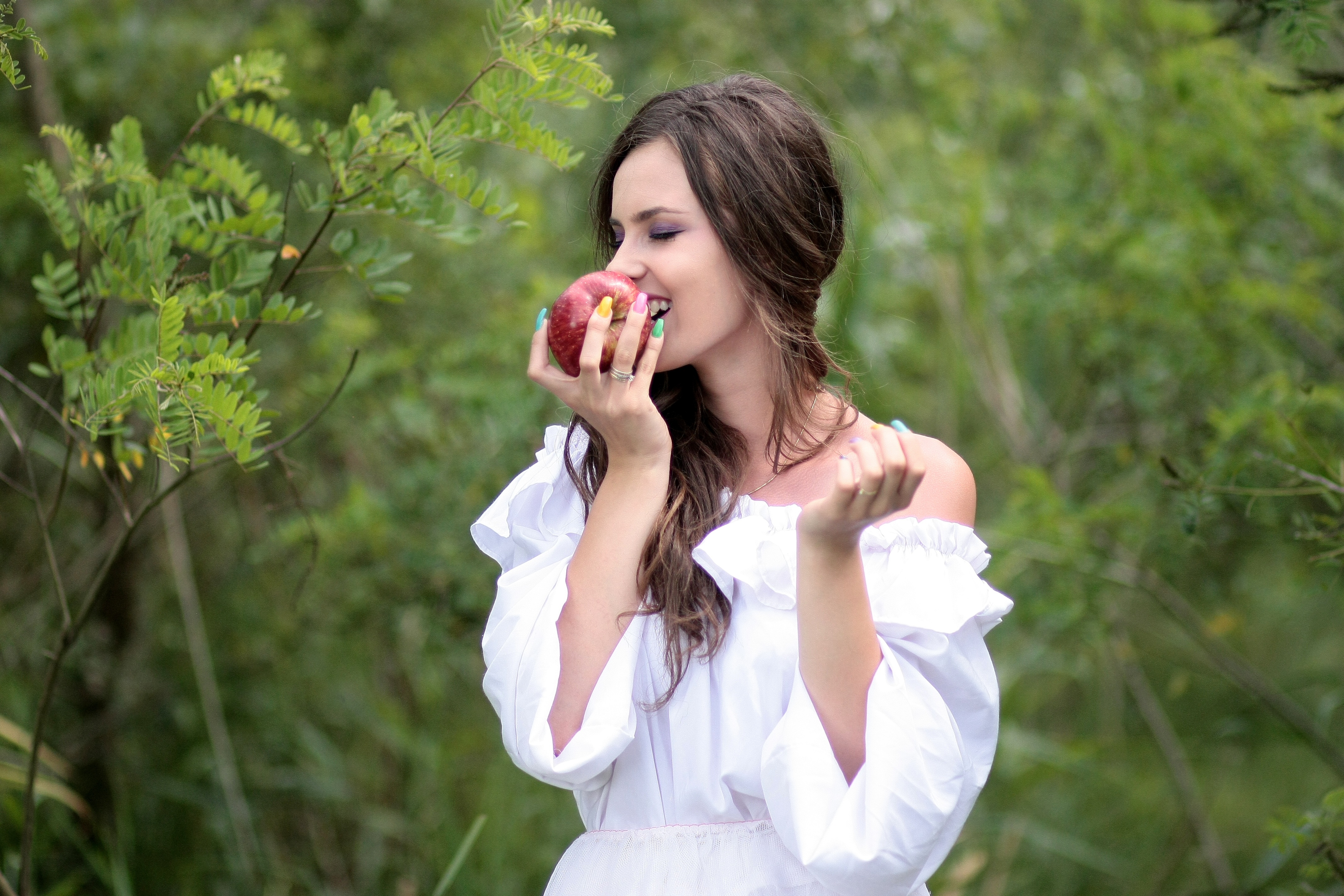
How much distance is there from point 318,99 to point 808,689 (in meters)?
2.53

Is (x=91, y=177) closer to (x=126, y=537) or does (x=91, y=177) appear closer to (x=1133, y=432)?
(x=126, y=537)

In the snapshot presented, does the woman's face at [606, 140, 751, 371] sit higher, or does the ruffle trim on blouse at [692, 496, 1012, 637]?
the woman's face at [606, 140, 751, 371]

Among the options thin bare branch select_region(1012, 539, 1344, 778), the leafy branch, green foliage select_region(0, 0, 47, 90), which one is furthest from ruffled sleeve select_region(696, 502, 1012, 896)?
thin bare branch select_region(1012, 539, 1344, 778)

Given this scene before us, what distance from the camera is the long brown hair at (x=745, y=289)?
151 centimetres

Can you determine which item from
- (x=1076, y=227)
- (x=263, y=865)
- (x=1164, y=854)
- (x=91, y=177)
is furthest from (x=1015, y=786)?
(x=91, y=177)

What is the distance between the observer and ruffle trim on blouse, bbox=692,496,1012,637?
137 cm

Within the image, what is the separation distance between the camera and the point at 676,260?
60.1 inches

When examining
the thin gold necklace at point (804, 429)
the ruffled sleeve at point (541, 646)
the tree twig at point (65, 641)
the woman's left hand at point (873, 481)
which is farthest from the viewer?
the thin gold necklace at point (804, 429)

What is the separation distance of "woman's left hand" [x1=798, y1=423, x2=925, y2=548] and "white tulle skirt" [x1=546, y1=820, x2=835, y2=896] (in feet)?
1.55

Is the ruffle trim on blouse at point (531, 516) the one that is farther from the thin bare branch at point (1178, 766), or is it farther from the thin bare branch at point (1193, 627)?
Answer: the thin bare branch at point (1178, 766)

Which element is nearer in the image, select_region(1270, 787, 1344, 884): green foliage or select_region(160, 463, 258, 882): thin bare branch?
select_region(1270, 787, 1344, 884): green foliage

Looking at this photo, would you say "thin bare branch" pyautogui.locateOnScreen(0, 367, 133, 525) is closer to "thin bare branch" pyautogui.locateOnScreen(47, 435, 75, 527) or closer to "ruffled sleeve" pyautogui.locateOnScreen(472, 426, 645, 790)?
"thin bare branch" pyautogui.locateOnScreen(47, 435, 75, 527)

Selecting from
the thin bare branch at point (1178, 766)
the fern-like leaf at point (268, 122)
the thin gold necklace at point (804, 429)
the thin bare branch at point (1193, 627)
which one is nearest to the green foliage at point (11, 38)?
the fern-like leaf at point (268, 122)

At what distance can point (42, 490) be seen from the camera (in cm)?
357
